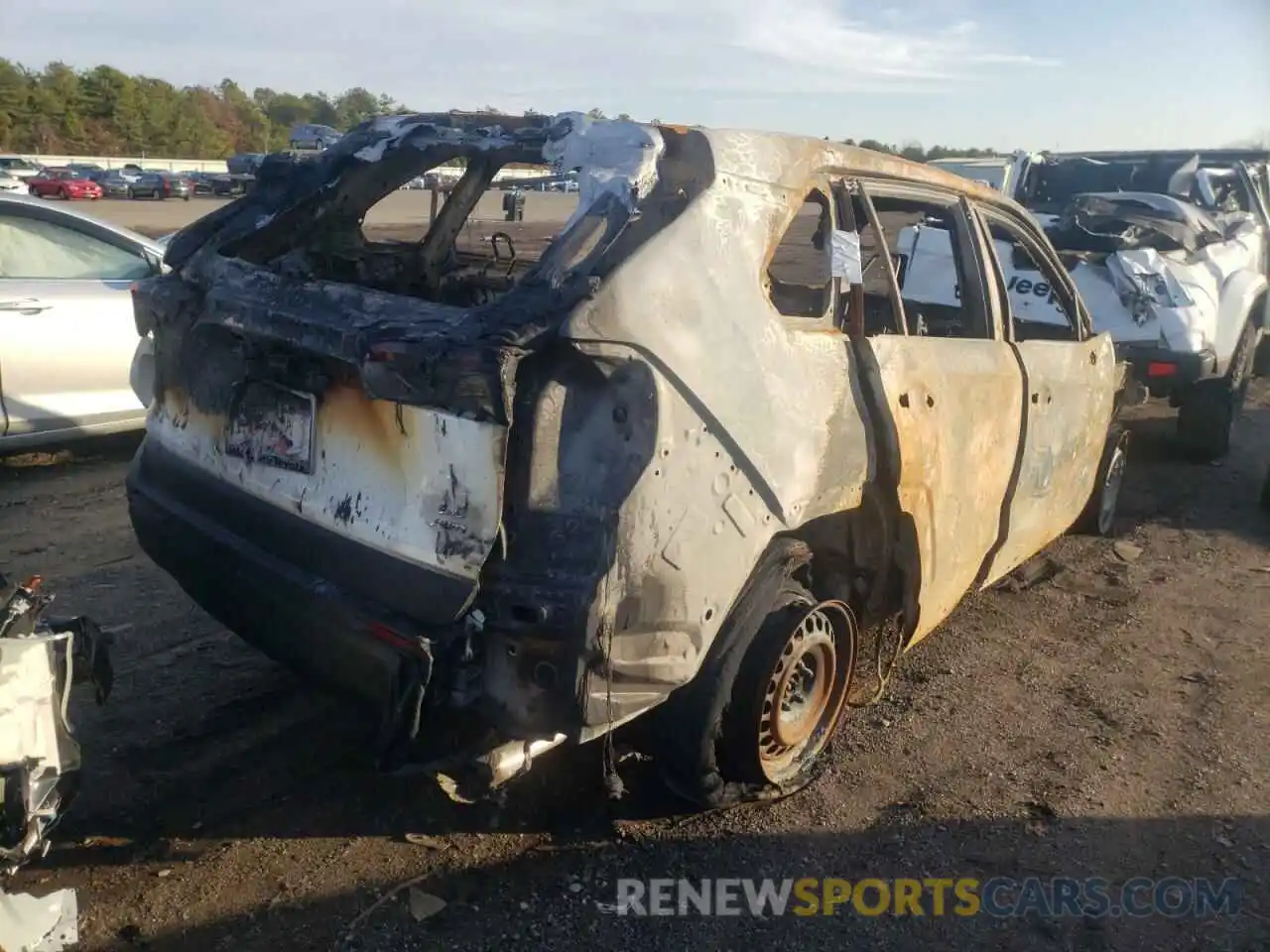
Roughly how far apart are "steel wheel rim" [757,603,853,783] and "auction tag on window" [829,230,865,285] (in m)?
1.00

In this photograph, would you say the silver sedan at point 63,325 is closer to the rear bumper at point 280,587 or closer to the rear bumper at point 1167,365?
the rear bumper at point 280,587

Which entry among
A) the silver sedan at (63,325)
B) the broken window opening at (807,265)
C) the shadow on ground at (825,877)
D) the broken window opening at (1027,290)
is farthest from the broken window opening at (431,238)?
the silver sedan at (63,325)

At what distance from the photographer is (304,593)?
2721mm

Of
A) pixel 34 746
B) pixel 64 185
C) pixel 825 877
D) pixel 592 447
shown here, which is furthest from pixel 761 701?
pixel 64 185

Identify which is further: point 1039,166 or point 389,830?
point 1039,166

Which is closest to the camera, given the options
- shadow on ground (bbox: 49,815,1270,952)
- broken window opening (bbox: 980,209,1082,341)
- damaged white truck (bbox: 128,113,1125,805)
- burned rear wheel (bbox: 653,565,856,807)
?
damaged white truck (bbox: 128,113,1125,805)

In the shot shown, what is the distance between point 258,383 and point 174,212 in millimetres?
36242

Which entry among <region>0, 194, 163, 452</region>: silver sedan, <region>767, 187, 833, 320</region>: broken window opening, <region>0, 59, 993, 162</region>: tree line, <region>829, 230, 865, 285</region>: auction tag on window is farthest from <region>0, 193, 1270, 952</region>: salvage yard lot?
<region>0, 59, 993, 162</region>: tree line

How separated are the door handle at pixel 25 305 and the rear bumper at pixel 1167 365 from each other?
21.4 ft

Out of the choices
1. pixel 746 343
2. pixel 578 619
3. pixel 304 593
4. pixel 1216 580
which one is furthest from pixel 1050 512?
pixel 304 593

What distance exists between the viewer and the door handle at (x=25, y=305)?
220 inches

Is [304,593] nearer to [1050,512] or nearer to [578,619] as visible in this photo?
[578,619]

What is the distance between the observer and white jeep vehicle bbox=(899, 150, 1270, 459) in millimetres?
Result: 6875

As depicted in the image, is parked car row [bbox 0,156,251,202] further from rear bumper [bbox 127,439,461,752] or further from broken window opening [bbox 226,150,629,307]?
rear bumper [bbox 127,439,461,752]
